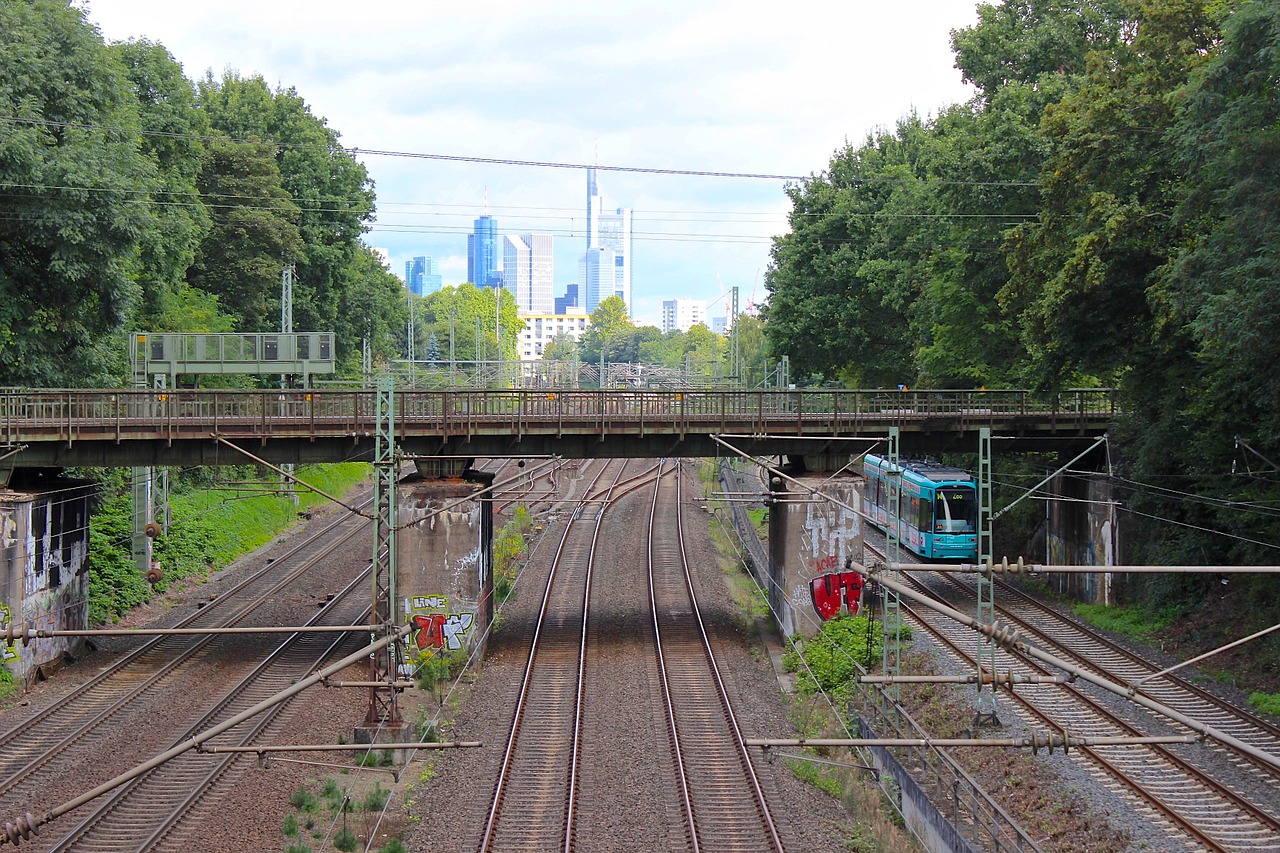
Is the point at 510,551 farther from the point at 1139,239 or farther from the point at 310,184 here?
the point at 310,184

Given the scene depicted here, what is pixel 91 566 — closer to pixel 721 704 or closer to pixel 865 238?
pixel 721 704

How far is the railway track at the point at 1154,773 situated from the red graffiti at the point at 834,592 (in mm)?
4366

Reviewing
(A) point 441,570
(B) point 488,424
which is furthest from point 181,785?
(B) point 488,424

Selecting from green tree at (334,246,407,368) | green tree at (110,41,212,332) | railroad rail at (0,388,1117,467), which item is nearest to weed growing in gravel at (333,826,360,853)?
railroad rail at (0,388,1117,467)

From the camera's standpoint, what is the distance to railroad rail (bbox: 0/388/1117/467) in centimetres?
2611

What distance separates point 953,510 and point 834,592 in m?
6.92

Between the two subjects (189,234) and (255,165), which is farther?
(255,165)

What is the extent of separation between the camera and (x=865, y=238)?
1950 inches

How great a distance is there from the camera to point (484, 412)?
90.3 feet

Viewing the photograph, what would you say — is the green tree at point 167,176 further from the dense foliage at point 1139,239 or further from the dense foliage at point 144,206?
the dense foliage at point 1139,239

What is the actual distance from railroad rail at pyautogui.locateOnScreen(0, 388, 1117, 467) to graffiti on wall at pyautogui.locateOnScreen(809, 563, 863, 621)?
3.43 m

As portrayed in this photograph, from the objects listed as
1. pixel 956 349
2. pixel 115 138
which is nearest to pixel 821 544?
pixel 956 349

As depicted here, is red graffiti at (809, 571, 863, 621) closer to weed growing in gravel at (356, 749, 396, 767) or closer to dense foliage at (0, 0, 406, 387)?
weed growing in gravel at (356, 749, 396, 767)

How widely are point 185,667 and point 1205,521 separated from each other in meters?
24.3
